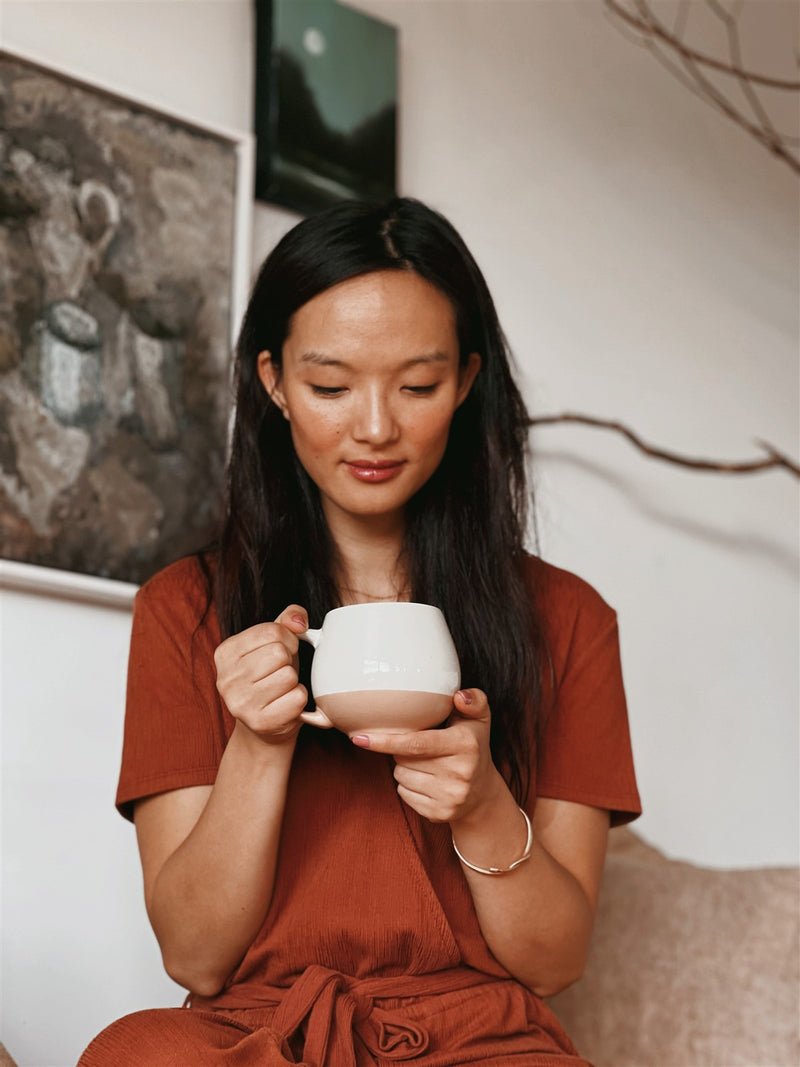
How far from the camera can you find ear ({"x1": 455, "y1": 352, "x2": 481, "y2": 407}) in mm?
1369

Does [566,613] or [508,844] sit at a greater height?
[566,613]

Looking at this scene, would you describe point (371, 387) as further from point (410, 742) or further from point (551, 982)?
point (551, 982)

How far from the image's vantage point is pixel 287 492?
1.39 m

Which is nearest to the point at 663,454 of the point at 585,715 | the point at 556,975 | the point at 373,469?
the point at 585,715

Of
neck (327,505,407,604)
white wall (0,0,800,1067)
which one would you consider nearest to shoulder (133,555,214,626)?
neck (327,505,407,604)

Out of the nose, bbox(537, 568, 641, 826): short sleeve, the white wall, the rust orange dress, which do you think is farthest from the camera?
the white wall

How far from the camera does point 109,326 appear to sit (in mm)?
1623

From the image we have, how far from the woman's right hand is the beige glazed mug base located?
0.03 metres

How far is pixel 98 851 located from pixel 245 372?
0.60m

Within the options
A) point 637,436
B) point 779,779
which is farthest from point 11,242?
point 779,779

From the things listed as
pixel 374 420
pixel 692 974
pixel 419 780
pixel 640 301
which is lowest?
pixel 692 974

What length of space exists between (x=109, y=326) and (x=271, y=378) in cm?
37

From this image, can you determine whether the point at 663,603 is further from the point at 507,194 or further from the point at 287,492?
the point at 287,492

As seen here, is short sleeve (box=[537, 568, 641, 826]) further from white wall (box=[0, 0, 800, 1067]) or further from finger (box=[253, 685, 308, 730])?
white wall (box=[0, 0, 800, 1067])
